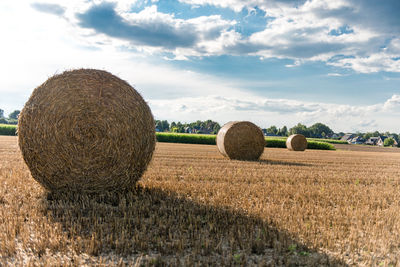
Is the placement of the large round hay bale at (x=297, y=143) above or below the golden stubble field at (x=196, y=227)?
above

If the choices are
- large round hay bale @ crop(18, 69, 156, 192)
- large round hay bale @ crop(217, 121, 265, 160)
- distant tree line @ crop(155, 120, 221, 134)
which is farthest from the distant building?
large round hay bale @ crop(18, 69, 156, 192)

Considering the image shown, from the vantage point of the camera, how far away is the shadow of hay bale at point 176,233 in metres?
3.84

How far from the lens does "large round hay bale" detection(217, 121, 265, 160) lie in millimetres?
15547

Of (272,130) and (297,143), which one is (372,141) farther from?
(297,143)

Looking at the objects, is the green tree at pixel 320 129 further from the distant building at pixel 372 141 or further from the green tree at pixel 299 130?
the distant building at pixel 372 141

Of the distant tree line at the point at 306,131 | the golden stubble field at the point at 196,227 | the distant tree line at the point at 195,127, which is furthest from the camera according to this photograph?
the distant tree line at the point at 306,131

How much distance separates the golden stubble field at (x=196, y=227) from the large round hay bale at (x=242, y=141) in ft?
25.8

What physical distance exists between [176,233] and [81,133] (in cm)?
322

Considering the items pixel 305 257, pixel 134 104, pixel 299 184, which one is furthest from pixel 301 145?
pixel 305 257

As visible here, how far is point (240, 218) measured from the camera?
5.17 m

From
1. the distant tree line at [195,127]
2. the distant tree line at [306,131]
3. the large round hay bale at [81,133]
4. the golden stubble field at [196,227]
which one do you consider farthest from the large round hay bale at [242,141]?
the distant tree line at [306,131]

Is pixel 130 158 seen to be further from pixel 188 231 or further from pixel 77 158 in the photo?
pixel 188 231

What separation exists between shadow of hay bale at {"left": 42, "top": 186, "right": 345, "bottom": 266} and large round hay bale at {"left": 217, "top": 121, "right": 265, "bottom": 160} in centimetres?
957

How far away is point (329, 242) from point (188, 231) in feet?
6.17
